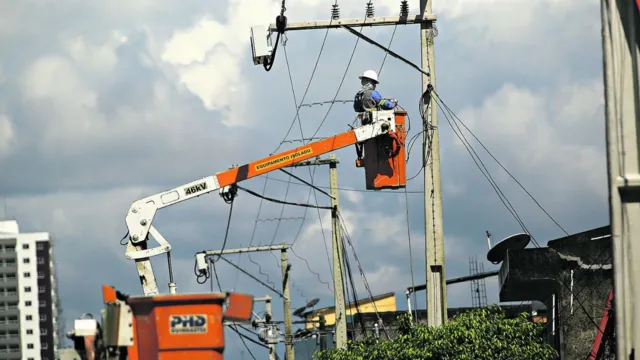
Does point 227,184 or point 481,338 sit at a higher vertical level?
point 227,184

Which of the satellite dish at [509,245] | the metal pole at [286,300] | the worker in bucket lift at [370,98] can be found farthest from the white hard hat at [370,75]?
the metal pole at [286,300]

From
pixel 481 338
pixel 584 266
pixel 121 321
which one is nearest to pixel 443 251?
pixel 481 338

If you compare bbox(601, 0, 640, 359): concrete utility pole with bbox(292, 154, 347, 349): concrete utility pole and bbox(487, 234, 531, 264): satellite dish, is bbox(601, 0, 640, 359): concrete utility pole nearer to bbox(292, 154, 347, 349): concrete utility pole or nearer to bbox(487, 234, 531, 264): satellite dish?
bbox(487, 234, 531, 264): satellite dish

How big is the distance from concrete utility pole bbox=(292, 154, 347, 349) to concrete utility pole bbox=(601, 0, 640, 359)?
1267 inches

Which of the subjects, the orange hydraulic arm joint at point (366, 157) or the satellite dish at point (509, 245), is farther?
the satellite dish at point (509, 245)

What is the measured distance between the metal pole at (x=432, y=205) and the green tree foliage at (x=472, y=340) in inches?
39.4

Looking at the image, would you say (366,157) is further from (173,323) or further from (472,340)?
(173,323)

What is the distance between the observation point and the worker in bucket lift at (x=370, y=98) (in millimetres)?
27438

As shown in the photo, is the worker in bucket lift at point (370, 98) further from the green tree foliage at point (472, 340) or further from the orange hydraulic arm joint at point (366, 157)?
the green tree foliage at point (472, 340)

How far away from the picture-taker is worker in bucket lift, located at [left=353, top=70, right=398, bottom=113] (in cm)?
2744

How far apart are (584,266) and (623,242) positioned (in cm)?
2502

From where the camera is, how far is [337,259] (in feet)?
143

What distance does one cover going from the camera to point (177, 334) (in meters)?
13.6

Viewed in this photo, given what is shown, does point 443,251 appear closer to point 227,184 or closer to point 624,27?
point 227,184
